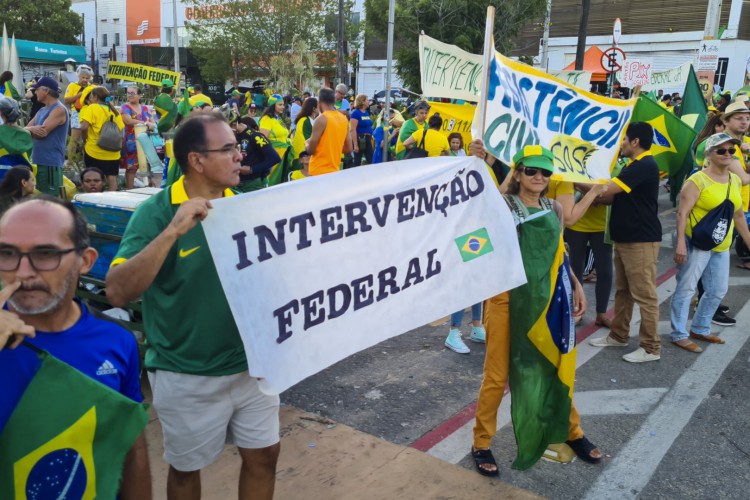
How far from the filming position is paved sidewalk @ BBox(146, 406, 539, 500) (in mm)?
3479

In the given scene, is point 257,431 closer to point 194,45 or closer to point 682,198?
point 682,198

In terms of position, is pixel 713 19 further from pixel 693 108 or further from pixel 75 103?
pixel 75 103

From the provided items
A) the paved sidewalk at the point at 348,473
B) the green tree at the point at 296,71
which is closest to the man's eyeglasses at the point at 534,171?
the paved sidewalk at the point at 348,473

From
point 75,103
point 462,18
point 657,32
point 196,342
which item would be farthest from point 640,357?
point 657,32

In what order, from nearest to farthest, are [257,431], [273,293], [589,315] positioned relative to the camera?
[273,293] < [257,431] < [589,315]

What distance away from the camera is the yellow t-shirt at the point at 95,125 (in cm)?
902

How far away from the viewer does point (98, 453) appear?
1722 millimetres

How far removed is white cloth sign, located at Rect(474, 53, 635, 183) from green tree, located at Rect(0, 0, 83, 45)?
5294cm

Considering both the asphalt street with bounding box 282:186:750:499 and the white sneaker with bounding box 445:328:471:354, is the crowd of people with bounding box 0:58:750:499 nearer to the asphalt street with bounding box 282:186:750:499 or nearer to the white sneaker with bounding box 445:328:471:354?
the white sneaker with bounding box 445:328:471:354

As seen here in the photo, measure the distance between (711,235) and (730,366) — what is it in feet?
3.66

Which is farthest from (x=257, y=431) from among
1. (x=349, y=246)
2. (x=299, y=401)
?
(x=299, y=401)

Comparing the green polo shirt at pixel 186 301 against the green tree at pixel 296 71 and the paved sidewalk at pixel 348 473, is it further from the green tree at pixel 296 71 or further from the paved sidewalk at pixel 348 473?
the green tree at pixel 296 71

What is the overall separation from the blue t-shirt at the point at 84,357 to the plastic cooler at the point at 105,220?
273 cm

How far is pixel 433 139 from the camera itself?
9.46 m
